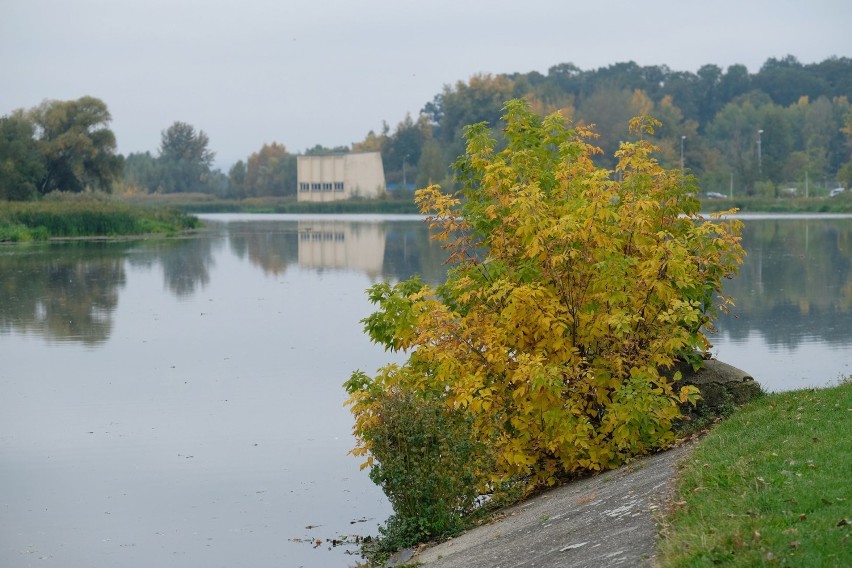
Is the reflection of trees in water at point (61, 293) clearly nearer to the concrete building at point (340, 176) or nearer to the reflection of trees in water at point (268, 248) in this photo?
the reflection of trees in water at point (268, 248)

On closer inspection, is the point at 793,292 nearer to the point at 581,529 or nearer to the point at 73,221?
the point at 581,529

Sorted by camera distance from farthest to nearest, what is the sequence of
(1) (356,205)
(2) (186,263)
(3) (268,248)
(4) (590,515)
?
1. (1) (356,205)
2. (3) (268,248)
3. (2) (186,263)
4. (4) (590,515)

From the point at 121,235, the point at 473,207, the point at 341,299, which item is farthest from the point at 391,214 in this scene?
the point at 473,207

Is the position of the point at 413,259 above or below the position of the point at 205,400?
above

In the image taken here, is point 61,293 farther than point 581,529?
Yes

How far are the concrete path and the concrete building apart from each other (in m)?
149

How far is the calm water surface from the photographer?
11539mm

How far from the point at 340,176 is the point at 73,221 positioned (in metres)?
95.8

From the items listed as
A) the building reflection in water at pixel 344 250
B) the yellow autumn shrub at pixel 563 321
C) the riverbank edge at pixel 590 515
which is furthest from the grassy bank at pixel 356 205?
the riverbank edge at pixel 590 515

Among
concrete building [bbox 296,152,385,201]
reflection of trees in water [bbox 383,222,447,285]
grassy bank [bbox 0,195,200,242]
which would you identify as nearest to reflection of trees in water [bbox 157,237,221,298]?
reflection of trees in water [bbox 383,222,447,285]

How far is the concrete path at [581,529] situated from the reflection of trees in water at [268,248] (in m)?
32.4

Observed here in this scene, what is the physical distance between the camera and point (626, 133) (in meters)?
134

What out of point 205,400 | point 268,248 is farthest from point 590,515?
point 268,248

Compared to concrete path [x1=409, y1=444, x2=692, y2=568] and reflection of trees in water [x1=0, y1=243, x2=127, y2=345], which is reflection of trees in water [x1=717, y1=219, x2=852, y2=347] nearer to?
concrete path [x1=409, y1=444, x2=692, y2=568]
